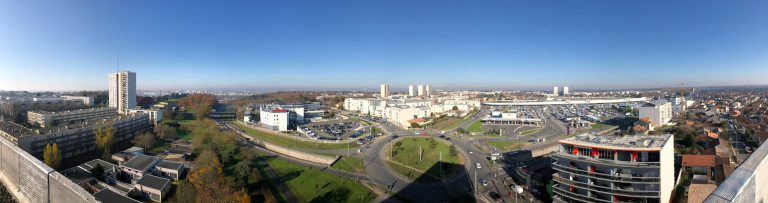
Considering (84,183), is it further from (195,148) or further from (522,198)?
(522,198)

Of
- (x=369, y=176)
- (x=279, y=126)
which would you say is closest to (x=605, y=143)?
(x=369, y=176)

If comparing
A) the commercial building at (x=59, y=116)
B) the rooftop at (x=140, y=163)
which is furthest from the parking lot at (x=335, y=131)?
the commercial building at (x=59, y=116)

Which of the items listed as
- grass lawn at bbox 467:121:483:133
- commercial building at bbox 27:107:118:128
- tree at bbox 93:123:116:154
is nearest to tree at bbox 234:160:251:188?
tree at bbox 93:123:116:154

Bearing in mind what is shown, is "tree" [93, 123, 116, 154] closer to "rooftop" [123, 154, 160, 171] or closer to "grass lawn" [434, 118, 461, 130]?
"rooftop" [123, 154, 160, 171]

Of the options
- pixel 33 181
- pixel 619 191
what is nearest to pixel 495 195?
pixel 619 191

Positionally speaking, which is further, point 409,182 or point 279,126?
point 279,126

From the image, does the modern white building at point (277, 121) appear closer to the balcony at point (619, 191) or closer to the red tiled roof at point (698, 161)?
the balcony at point (619, 191)
